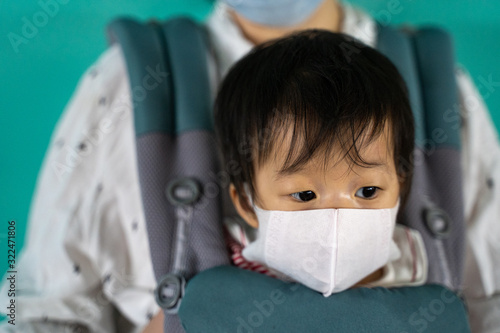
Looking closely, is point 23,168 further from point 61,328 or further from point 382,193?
point 382,193

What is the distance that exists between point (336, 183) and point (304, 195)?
1.9 inches

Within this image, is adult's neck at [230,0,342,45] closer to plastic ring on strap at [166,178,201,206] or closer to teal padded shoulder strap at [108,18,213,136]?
teal padded shoulder strap at [108,18,213,136]

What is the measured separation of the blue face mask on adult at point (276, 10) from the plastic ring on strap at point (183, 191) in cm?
32

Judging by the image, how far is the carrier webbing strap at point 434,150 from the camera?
0.81m

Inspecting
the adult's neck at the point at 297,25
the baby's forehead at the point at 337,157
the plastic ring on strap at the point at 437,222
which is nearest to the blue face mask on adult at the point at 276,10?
the adult's neck at the point at 297,25

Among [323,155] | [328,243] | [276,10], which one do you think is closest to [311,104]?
[323,155]

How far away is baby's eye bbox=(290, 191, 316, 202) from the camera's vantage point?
25.3 inches

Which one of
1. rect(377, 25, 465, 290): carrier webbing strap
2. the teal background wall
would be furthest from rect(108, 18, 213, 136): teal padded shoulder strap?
the teal background wall

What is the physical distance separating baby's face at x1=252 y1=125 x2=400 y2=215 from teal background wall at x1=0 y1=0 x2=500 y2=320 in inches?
30.3

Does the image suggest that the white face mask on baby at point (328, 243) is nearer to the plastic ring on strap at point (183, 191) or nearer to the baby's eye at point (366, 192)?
the baby's eye at point (366, 192)

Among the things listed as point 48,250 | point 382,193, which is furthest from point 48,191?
point 382,193

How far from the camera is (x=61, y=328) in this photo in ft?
2.66

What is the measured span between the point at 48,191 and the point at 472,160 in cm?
81

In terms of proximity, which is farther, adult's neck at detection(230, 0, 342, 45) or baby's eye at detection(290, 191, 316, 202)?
adult's neck at detection(230, 0, 342, 45)
